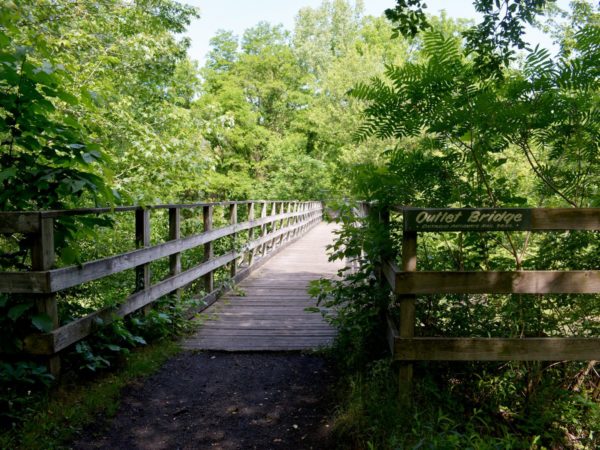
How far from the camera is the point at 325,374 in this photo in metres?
4.45

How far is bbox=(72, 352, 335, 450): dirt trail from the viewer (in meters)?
3.21

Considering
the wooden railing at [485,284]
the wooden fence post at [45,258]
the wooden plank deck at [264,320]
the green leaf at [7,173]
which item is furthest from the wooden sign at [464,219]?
the wooden plank deck at [264,320]

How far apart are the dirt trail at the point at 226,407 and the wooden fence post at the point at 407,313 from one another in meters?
0.57

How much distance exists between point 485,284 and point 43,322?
2761mm

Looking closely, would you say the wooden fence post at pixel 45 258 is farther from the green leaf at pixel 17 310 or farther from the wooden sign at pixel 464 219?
the wooden sign at pixel 464 219

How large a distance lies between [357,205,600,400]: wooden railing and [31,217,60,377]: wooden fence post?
223 centimetres

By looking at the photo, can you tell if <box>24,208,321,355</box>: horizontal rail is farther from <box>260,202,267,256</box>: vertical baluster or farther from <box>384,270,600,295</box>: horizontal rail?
<box>260,202,267,256</box>: vertical baluster

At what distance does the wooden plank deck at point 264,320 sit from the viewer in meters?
5.33

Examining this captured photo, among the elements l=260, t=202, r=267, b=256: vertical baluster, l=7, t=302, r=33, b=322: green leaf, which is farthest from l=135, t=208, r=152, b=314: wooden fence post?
l=260, t=202, r=267, b=256: vertical baluster

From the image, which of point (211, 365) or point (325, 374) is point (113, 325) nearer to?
point (211, 365)

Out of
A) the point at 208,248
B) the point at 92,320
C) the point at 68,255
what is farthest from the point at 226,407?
the point at 208,248

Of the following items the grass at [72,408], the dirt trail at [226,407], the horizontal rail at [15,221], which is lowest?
the dirt trail at [226,407]

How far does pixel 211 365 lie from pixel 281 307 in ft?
8.05

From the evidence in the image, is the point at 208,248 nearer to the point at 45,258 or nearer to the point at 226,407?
the point at 226,407
